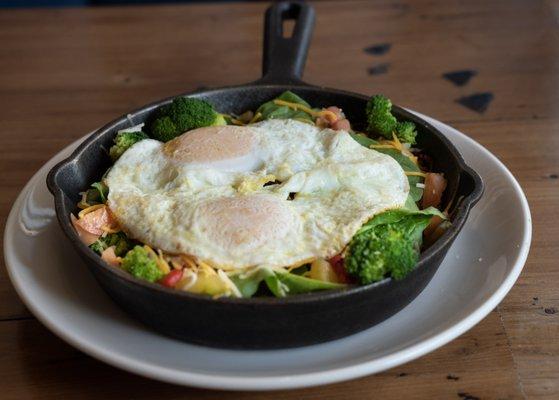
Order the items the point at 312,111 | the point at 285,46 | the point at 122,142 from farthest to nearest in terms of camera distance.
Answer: the point at 285,46 < the point at 312,111 < the point at 122,142

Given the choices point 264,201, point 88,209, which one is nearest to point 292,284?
point 264,201

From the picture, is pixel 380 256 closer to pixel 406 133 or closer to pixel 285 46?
pixel 406 133

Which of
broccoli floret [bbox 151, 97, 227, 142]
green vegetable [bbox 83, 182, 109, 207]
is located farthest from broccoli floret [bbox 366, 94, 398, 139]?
green vegetable [bbox 83, 182, 109, 207]

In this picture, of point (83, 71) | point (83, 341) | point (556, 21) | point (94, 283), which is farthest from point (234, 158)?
point (556, 21)

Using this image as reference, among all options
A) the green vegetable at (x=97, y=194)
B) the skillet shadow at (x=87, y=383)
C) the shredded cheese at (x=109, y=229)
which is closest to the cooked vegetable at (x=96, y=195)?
the green vegetable at (x=97, y=194)

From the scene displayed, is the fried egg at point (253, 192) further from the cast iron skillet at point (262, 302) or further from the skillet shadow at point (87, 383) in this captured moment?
the skillet shadow at point (87, 383)

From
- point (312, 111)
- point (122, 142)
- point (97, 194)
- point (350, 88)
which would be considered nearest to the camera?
point (97, 194)
